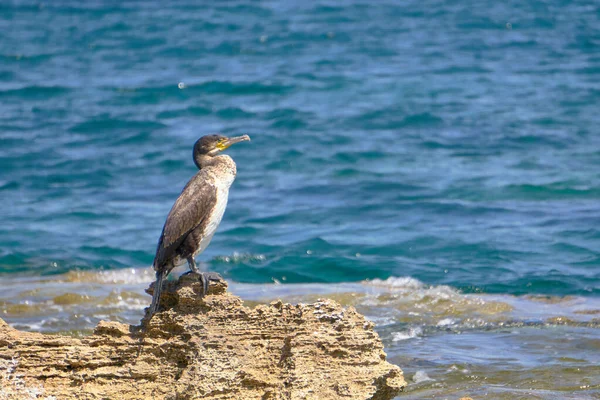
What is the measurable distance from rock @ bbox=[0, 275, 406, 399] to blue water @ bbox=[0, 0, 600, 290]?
555 centimetres

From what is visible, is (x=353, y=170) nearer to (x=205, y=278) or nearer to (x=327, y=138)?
(x=327, y=138)

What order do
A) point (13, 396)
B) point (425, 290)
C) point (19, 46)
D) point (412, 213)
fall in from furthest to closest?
1. point (19, 46)
2. point (412, 213)
3. point (425, 290)
4. point (13, 396)

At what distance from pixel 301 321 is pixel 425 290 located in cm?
528

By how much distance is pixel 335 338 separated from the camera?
5.54 meters

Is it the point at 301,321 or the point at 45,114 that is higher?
the point at 45,114

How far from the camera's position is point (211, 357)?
18.1 ft

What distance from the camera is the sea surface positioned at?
964 centimetres

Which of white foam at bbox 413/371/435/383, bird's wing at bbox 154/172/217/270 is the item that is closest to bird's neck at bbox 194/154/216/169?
bird's wing at bbox 154/172/217/270

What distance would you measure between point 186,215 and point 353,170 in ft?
36.6

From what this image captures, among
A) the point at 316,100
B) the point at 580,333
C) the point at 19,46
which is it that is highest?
the point at 19,46

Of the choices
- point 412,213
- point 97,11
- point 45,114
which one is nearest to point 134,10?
point 97,11

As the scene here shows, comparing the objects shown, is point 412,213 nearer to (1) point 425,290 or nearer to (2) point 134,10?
(1) point 425,290

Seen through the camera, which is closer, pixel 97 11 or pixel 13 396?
pixel 13 396

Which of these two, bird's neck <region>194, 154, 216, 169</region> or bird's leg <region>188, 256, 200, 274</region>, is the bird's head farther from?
bird's leg <region>188, 256, 200, 274</region>
